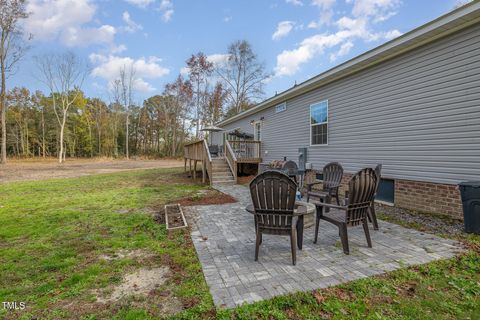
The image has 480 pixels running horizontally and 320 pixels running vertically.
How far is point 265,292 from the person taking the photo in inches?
86.8

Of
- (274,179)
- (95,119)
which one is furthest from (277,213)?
(95,119)

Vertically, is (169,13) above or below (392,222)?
above

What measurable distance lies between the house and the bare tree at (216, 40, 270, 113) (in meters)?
19.6

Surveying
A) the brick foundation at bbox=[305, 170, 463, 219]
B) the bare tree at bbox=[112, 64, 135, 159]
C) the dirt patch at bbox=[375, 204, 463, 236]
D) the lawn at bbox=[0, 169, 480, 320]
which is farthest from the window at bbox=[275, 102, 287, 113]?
the bare tree at bbox=[112, 64, 135, 159]

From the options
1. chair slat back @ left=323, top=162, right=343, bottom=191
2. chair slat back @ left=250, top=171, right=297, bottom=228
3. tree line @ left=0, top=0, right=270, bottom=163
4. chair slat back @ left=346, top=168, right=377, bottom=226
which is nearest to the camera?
chair slat back @ left=250, top=171, right=297, bottom=228

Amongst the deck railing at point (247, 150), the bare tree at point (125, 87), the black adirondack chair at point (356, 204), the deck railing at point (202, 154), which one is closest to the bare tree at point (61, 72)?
the bare tree at point (125, 87)

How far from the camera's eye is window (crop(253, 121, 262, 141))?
12461mm

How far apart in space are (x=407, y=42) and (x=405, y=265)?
468 cm

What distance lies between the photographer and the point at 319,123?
26.6 ft

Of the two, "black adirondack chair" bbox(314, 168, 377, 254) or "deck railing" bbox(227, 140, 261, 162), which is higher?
"deck railing" bbox(227, 140, 261, 162)

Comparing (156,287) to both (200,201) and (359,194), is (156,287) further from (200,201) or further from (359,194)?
(200,201)

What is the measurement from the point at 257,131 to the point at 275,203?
34.2ft

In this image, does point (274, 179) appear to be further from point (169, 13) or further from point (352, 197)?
point (169, 13)

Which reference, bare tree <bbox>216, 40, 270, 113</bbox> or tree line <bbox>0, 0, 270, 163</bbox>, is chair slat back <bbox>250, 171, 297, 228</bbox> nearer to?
bare tree <bbox>216, 40, 270, 113</bbox>
